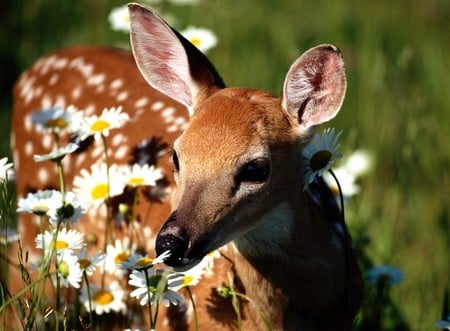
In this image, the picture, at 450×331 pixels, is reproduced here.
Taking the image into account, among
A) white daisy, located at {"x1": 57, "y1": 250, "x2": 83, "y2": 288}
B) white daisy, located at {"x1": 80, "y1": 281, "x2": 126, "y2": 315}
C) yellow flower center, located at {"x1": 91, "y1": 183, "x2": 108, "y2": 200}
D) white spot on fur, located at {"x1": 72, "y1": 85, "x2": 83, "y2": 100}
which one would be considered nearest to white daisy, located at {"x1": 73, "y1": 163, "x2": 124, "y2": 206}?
yellow flower center, located at {"x1": 91, "y1": 183, "x2": 108, "y2": 200}

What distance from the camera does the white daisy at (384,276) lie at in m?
4.17

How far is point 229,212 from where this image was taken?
3.27 meters

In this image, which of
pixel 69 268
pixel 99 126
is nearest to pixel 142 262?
pixel 69 268

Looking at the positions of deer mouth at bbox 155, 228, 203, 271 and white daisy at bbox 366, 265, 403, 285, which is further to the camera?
white daisy at bbox 366, 265, 403, 285

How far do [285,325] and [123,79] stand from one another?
1565 mm

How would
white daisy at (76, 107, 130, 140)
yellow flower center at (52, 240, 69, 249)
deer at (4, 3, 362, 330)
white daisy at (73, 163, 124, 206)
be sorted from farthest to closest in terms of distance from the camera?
white daisy at (73, 163, 124, 206) < white daisy at (76, 107, 130, 140) < yellow flower center at (52, 240, 69, 249) < deer at (4, 3, 362, 330)

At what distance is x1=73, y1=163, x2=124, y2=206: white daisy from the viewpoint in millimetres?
3996

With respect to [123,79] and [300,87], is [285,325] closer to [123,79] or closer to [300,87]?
[300,87]

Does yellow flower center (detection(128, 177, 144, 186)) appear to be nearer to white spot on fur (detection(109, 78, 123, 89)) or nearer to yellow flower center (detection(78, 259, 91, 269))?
yellow flower center (detection(78, 259, 91, 269))

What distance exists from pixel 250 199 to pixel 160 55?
72cm

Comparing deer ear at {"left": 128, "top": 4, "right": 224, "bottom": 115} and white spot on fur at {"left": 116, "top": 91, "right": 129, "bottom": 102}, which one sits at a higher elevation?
deer ear at {"left": 128, "top": 4, "right": 224, "bottom": 115}

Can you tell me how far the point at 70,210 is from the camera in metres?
3.35

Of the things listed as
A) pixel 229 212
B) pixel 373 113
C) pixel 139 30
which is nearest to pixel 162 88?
pixel 139 30

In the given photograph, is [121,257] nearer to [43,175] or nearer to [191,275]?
[191,275]
